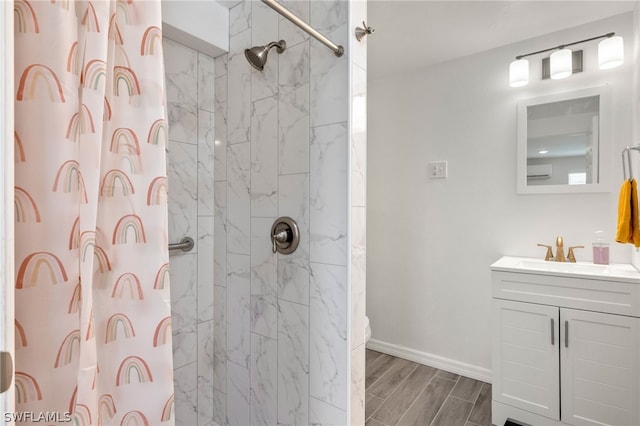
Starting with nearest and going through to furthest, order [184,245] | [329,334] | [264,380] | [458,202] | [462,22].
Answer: [329,334] → [264,380] → [184,245] → [462,22] → [458,202]

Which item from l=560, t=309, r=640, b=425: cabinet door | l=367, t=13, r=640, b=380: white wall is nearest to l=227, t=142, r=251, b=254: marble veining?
l=367, t=13, r=640, b=380: white wall

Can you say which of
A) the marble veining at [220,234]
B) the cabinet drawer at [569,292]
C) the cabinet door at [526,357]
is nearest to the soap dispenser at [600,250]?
the cabinet drawer at [569,292]

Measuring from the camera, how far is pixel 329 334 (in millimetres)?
1215

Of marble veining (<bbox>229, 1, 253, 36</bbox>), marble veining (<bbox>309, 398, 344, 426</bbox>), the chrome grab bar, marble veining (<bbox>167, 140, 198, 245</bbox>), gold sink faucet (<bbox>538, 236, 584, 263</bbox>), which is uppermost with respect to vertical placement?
marble veining (<bbox>229, 1, 253, 36</bbox>)

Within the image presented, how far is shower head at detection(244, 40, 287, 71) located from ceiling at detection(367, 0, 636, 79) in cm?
77

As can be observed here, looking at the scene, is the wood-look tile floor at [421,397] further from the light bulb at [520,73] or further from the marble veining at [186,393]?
the light bulb at [520,73]

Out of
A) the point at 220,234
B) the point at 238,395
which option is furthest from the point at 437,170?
the point at 238,395

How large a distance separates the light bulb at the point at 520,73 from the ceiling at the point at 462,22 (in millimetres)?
192

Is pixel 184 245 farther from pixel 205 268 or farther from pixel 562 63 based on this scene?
pixel 562 63

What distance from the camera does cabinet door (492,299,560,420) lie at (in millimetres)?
1658

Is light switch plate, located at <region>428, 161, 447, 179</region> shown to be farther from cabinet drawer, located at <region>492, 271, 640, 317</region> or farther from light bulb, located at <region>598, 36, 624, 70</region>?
light bulb, located at <region>598, 36, 624, 70</region>

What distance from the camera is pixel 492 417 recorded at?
71.1 inches

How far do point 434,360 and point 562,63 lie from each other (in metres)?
2.22

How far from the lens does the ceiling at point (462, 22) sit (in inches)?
69.2
